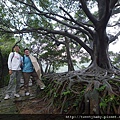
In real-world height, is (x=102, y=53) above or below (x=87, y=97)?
above

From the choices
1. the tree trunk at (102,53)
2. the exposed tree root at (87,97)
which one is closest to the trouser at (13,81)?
the exposed tree root at (87,97)

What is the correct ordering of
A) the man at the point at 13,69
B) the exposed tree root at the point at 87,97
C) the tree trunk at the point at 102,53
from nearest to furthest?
1. the exposed tree root at the point at 87,97
2. the man at the point at 13,69
3. the tree trunk at the point at 102,53

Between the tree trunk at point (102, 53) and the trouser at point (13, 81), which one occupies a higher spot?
the tree trunk at point (102, 53)

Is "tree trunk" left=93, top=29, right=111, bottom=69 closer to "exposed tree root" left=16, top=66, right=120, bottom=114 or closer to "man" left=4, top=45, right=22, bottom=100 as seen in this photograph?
"exposed tree root" left=16, top=66, right=120, bottom=114

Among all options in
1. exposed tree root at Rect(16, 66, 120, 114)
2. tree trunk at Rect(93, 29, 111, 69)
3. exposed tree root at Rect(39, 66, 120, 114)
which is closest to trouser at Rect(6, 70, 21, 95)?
exposed tree root at Rect(16, 66, 120, 114)

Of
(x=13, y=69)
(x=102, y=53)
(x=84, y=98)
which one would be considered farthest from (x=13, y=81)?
(x=102, y=53)

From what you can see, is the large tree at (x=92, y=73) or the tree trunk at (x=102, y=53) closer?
the large tree at (x=92, y=73)

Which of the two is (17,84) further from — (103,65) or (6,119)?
(103,65)

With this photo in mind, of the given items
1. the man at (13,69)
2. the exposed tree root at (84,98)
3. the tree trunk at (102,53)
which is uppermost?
the tree trunk at (102,53)

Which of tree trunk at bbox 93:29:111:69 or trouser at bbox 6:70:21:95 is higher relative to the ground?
tree trunk at bbox 93:29:111:69

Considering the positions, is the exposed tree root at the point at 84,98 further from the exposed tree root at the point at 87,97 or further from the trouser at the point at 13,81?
the trouser at the point at 13,81

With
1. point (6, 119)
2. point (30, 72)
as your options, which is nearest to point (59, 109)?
point (6, 119)

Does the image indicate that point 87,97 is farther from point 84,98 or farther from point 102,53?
point 102,53

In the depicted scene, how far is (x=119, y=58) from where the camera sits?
1061cm
